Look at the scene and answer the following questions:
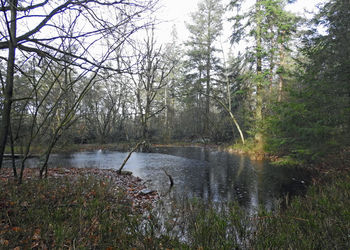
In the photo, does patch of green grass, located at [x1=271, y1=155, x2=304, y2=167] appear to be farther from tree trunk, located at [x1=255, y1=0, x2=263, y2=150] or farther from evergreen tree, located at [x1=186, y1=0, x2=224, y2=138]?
evergreen tree, located at [x1=186, y1=0, x2=224, y2=138]

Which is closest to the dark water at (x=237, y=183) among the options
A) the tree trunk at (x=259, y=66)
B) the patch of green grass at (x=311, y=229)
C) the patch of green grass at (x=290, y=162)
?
the patch of green grass at (x=290, y=162)

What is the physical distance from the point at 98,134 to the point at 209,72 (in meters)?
18.6

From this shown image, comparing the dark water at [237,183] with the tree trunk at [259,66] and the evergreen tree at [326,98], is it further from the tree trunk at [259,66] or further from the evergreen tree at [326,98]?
the tree trunk at [259,66]

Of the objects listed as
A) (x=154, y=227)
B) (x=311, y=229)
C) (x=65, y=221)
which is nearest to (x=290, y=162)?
(x=311, y=229)

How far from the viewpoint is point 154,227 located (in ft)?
13.4

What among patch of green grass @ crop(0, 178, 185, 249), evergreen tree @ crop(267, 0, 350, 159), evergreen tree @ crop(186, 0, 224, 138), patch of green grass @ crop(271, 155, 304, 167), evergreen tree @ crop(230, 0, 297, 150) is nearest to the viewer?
patch of green grass @ crop(0, 178, 185, 249)

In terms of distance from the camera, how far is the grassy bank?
114 inches

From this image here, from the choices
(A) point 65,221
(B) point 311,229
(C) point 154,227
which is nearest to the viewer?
(B) point 311,229

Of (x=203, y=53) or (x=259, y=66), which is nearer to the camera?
(x=259, y=66)

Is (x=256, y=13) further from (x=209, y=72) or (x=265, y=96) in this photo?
(x=209, y=72)

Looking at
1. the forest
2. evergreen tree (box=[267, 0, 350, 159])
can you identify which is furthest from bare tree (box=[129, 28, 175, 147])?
evergreen tree (box=[267, 0, 350, 159])

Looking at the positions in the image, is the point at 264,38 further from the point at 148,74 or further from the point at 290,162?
the point at 148,74

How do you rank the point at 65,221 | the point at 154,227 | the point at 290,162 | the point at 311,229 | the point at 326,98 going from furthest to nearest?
the point at 290,162 → the point at 326,98 → the point at 154,227 → the point at 65,221 → the point at 311,229

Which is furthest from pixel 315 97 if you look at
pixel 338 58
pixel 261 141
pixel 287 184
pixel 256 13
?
pixel 256 13
